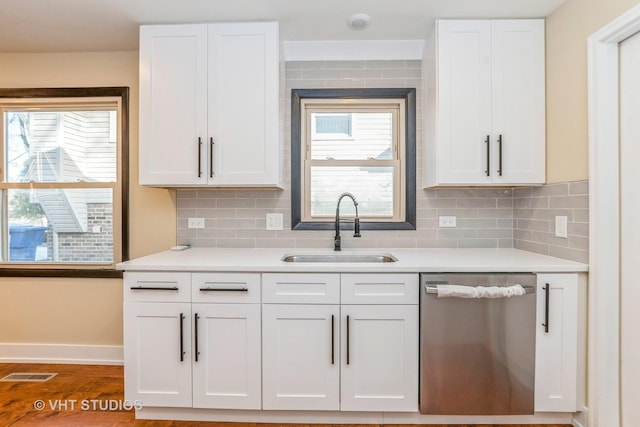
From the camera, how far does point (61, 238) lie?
108 inches

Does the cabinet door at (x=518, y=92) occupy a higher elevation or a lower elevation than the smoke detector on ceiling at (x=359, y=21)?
lower

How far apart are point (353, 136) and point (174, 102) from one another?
4.11ft

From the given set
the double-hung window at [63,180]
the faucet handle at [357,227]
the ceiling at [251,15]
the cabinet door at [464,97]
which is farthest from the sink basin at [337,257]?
the ceiling at [251,15]

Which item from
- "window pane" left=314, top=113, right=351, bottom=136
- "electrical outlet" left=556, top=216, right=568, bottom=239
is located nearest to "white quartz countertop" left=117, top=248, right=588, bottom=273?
"electrical outlet" left=556, top=216, right=568, bottom=239

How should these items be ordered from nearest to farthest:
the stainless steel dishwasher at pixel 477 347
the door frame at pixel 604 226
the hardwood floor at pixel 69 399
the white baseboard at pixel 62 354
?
the door frame at pixel 604 226 → the stainless steel dishwasher at pixel 477 347 → the hardwood floor at pixel 69 399 → the white baseboard at pixel 62 354

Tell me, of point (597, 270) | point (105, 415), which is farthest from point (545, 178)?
point (105, 415)

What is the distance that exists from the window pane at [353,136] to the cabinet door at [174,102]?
0.84 m

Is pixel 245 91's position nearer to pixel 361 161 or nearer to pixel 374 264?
pixel 361 161

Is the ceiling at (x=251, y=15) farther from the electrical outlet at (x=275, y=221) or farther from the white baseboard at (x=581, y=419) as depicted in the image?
the white baseboard at (x=581, y=419)

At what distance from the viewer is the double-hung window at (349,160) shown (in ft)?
8.52

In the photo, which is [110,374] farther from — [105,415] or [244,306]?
[244,306]

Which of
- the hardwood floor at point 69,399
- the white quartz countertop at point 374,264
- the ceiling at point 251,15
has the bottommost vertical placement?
the hardwood floor at point 69,399

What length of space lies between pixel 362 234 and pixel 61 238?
7.70 feet

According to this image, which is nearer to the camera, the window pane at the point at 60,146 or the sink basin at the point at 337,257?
the sink basin at the point at 337,257
